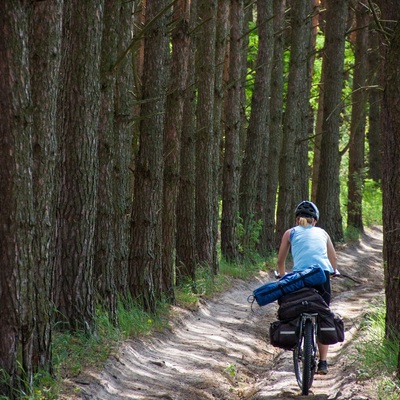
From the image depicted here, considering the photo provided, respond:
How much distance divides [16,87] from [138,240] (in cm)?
613

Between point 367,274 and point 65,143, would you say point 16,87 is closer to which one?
point 65,143

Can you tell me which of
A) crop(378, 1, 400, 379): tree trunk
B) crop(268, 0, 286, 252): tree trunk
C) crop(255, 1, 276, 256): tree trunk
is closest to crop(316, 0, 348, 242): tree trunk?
crop(268, 0, 286, 252): tree trunk

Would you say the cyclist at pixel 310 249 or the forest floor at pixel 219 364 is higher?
the cyclist at pixel 310 249

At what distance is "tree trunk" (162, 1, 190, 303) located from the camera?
1401cm

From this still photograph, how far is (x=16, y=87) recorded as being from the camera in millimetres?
7176

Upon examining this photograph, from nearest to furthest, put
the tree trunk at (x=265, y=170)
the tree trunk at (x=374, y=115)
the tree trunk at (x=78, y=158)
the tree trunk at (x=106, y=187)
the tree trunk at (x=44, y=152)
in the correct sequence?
the tree trunk at (x=44, y=152) < the tree trunk at (x=78, y=158) < the tree trunk at (x=106, y=187) < the tree trunk at (x=265, y=170) < the tree trunk at (x=374, y=115)

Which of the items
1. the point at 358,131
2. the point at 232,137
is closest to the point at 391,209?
the point at 232,137

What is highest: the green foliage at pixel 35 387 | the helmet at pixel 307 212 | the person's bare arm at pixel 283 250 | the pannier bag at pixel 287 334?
the helmet at pixel 307 212

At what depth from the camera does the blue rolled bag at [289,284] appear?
28.8ft

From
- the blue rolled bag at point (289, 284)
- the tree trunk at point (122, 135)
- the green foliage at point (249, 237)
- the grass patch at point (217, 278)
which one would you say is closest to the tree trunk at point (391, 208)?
the blue rolled bag at point (289, 284)

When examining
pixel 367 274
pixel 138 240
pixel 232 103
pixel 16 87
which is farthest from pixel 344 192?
pixel 16 87

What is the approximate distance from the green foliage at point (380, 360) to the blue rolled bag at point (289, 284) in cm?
105

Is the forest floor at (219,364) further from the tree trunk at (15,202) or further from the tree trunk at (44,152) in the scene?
the tree trunk at (15,202)

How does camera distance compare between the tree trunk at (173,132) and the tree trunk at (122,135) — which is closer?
the tree trunk at (122,135)
